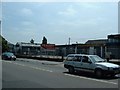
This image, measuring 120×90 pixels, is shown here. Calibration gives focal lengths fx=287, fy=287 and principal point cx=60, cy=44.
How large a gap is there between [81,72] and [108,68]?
3927 millimetres

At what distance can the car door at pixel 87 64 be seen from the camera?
20.1 metres

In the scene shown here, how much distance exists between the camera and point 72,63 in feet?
73.4

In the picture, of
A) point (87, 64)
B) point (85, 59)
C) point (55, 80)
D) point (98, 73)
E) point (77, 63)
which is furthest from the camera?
A: point (77, 63)

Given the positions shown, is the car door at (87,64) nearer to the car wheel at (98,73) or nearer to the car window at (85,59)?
the car window at (85,59)

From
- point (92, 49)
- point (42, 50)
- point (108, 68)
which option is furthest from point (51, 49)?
point (108, 68)

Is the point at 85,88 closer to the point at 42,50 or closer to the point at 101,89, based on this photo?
the point at 101,89

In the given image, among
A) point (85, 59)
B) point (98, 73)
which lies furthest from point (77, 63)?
point (98, 73)

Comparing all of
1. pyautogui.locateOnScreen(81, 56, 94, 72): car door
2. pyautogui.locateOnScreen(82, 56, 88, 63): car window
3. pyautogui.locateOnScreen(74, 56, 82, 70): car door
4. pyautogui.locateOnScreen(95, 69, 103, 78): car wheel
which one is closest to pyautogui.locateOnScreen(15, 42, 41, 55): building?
pyautogui.locateOnScreen(74, 56, 82, 70): car door

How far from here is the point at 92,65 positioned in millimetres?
19969

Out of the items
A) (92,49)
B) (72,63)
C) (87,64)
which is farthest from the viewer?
(92,49)

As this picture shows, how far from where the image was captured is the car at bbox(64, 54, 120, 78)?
18938 mm

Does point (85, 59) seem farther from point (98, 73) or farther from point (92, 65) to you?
point (98, 73)

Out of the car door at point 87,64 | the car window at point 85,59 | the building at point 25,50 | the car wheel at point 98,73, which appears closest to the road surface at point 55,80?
the car wheel at point 98,73

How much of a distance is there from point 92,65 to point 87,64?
2.17ft
